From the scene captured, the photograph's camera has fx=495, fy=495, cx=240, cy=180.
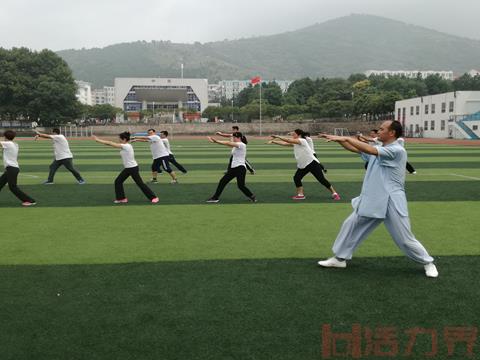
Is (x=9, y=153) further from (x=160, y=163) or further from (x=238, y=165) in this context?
(x=160, y=163)

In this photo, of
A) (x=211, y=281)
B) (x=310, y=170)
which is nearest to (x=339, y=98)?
(x=310, y=170)

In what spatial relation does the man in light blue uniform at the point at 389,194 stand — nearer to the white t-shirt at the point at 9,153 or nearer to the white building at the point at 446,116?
the white t-shirt at the point at 9,153

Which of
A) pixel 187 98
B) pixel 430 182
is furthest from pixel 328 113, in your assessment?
pixel 430 182

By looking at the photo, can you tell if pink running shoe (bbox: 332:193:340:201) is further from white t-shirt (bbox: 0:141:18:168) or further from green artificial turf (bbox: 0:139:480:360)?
white t-shirt (bbox: 0:141:18:168)

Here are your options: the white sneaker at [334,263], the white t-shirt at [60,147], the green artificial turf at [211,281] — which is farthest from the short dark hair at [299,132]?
the white t-shirt at [60,147]

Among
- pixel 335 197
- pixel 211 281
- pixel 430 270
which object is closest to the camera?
pixel 211 281

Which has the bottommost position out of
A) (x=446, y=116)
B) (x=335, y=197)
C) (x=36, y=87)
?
(x=335, y=197)

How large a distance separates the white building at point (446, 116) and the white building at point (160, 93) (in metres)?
69.3

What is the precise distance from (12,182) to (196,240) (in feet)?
17.4

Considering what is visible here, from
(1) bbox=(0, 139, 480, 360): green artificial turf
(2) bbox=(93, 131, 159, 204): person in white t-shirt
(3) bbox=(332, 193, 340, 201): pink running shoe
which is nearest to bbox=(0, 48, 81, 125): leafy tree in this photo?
(2) bbox=(93, 131, 159, 204): person in white t-shirt

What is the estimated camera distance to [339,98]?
102 m

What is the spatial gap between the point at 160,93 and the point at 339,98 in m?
46.8

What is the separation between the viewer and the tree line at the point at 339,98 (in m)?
79.2

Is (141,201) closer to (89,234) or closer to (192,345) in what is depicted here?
(89,234)
